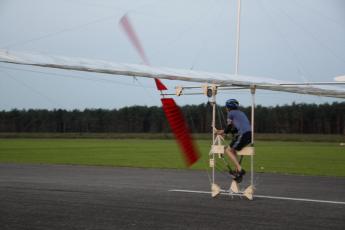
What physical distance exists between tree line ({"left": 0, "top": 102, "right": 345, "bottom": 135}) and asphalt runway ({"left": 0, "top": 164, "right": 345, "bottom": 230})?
5587 centimetres

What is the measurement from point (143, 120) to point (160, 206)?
82260 mm

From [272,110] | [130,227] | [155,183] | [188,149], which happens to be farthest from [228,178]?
[272,110]

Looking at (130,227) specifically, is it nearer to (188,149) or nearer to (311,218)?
(311,218)

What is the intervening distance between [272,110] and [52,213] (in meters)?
75.7

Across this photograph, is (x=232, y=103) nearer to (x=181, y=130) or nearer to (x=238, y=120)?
(x=238, y=120)

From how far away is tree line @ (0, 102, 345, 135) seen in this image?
267 ft

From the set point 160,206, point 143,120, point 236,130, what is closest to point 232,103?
point 236,130

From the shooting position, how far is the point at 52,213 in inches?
379

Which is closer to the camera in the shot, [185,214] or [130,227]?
[130,227]

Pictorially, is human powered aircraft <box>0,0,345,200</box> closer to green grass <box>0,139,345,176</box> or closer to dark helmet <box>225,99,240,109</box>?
dark helmet <box>225,99,240,109</box>

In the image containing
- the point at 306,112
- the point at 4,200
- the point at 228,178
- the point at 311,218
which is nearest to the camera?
the point at 311,218

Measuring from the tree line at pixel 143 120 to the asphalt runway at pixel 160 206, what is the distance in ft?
183

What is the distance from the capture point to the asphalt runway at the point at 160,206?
868cm

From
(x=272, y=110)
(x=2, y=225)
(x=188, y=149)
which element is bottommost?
(x=2, y=225)
